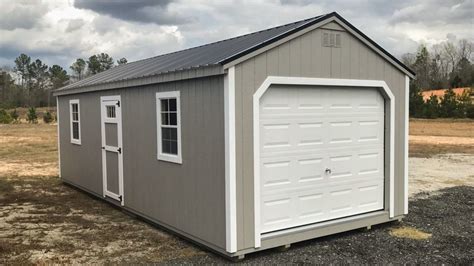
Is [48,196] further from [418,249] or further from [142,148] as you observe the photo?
[418,249]

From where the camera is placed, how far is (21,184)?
1082cm

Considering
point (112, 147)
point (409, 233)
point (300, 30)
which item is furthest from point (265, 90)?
point (112, 147)

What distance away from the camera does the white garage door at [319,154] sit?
5676 millimetres

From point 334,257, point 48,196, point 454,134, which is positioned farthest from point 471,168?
point 454,134

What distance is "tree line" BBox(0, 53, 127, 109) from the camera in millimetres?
51031

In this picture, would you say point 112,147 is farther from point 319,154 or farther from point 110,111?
point 319,154

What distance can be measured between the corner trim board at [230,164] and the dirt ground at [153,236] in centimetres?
39

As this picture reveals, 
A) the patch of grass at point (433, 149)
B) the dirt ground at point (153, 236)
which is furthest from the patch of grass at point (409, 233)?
the patch of grass at point (433, 149)

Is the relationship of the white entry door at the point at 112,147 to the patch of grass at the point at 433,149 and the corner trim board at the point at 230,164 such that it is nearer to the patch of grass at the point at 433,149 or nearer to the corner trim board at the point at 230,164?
the corner trim board at the point at 230,164

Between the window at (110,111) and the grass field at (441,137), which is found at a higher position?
the window at (110,111)

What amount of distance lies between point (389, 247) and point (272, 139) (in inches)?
79.9

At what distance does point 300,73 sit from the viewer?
5.76 metres

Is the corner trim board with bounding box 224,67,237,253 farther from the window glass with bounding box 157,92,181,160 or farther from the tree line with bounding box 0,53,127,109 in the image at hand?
the tree line with bounding box 0,53,127,109

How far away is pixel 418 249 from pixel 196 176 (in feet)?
9.61
